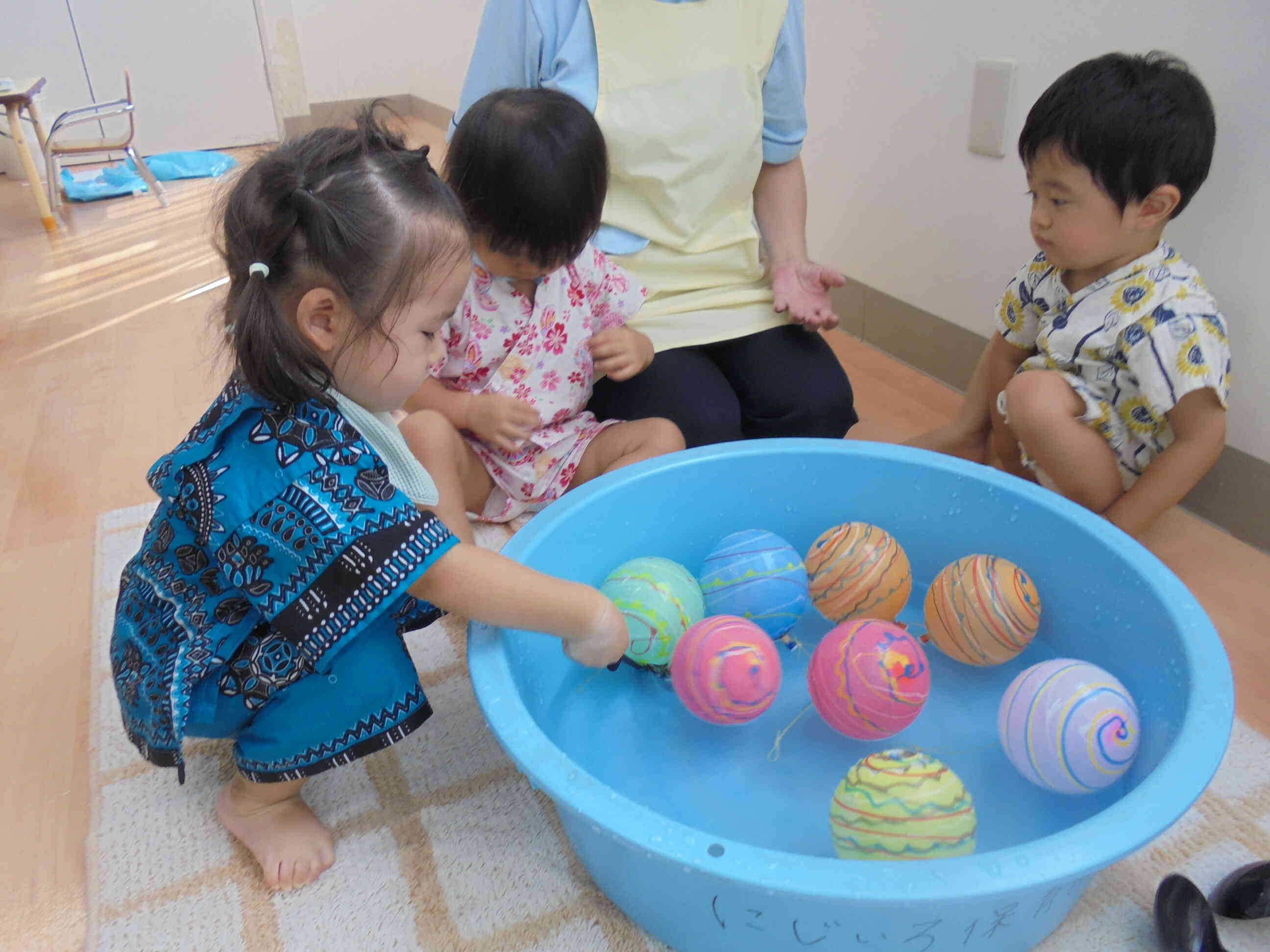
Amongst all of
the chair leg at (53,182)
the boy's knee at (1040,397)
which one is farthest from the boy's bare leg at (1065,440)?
the chair leg at (53,182)

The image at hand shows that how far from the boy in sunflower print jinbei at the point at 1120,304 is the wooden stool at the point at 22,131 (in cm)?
297

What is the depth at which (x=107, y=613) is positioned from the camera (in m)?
1.12

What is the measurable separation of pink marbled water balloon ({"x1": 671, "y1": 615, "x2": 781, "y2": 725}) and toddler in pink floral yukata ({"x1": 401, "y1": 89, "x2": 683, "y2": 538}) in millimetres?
345

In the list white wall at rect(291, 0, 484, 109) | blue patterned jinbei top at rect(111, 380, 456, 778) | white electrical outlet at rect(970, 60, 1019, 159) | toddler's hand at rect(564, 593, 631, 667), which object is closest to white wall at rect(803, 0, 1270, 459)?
white electrical outlet at rect(970, 60, 1019, 159)

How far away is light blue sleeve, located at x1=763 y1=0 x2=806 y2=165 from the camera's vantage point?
1.21 metres

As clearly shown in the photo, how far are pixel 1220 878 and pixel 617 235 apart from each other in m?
0.93

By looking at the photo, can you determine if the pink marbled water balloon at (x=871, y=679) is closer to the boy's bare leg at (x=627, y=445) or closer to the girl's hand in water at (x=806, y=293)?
the boy's bare leg at (x=627, y=445)

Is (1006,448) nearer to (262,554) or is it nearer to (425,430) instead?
(425,430)

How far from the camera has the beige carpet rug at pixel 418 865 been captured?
29.1 inches

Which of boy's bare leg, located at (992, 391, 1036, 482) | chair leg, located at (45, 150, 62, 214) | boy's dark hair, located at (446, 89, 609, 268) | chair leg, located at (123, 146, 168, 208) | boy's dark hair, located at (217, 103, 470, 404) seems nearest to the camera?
boy's dark hair, located at (217, 103, 470, 404)

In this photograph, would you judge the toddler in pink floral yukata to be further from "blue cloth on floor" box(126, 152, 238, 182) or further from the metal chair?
"blue cloth on floor" box(126, 152, 238, 182)

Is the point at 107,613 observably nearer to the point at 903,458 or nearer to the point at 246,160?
the point at 246,160

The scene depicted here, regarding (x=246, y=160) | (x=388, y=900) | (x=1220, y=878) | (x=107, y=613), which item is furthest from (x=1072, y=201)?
(x=107, y=613)

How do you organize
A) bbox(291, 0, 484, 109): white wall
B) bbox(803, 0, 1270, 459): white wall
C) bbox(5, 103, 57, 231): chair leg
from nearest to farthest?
bbox(803, 0, 1270, 459): white wall, bbox(5, 103, 57, 231): chair leg, bbox(291, 0, 484, 109): white wall
